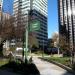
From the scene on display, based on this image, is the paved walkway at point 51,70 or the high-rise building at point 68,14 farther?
the high-rise building at point 68,14

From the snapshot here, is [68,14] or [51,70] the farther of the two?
[68,14]

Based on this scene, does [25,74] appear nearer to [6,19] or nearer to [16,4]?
[6,19]

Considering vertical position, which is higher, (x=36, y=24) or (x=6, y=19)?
(x=6, y=19)

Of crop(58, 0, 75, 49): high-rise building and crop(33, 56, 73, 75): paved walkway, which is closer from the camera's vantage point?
crop(33, 56, 73, 75): paved walkway

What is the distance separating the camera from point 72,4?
74750 millimetres

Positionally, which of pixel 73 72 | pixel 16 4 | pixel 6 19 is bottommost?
pixel 73 72

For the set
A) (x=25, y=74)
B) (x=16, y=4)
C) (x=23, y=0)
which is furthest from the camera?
(x=23, y=0)

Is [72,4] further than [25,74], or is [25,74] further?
[72,4]

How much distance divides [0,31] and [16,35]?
8.78 ft

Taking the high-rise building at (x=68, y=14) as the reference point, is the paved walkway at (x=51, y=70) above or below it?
below

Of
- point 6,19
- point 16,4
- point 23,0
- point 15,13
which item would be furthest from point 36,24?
point 23,0

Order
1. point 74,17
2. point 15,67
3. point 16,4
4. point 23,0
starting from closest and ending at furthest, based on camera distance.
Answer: point 15,67, point 16,4, point 23,0, point 74,17

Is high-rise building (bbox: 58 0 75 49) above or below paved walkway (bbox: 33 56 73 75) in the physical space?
above

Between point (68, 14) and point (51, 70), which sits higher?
point (68, 14)
